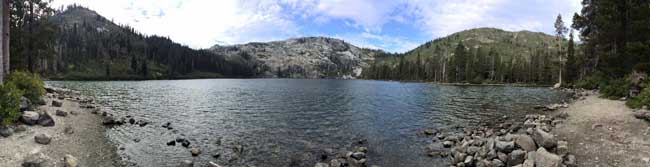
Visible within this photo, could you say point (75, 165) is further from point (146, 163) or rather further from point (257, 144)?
point (257, 144)

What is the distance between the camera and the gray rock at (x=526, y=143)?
1603 centimetres

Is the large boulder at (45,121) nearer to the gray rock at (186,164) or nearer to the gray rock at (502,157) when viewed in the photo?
the gray rock at (186,164)

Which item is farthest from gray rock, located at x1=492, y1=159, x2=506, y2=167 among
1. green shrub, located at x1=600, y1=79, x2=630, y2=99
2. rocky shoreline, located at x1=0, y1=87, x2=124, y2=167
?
green shrub, located at x1=600, y1=79, x2=630, y2=99

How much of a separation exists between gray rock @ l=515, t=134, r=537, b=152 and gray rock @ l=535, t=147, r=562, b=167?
6.65 feet

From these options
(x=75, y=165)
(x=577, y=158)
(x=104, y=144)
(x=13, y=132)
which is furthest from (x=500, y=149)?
(x=13, y=132)

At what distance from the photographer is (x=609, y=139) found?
17.0 m

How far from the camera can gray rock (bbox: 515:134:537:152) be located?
Result: 631 inches

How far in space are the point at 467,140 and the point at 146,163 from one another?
1940cm

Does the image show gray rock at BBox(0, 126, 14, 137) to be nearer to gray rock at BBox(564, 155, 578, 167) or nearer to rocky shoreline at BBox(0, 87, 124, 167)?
rocky shoreline at BBox(0, 87, 124, 167)

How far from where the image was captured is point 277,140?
23000mm

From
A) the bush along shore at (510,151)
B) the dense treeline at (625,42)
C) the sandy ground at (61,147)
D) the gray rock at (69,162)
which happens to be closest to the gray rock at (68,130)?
the sandy ground at (61,147)

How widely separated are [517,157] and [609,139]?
20.9ft

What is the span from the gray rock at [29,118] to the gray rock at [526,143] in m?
27.5

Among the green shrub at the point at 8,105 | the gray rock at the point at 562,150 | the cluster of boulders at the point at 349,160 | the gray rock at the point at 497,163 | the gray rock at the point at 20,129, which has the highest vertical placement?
the green shrub at the point at 8,105
